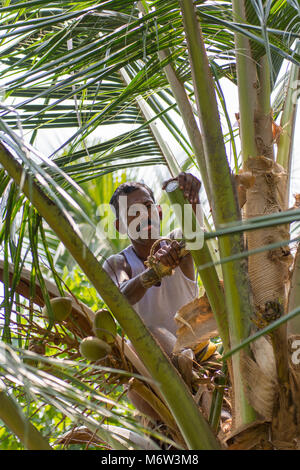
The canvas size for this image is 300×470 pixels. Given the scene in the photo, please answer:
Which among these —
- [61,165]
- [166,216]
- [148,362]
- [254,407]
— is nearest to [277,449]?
[254,407]

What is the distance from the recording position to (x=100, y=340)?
134cm

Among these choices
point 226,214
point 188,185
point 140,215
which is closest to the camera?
point 226,214

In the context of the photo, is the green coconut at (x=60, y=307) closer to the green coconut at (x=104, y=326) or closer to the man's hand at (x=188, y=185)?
the green coconut at (x=104, y=326)

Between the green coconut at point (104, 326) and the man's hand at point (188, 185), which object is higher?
the man's hand at point (188, 185)

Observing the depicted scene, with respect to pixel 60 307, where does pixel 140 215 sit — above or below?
above

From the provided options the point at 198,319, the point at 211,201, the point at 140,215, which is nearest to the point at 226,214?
the point at 211,201

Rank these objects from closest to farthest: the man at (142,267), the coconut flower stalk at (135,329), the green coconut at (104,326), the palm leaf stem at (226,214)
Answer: the coconut flower stalk at (135,329) < the palm leaf stem at (226,214) < the green coconut at (104,326) < the man at (142,267)

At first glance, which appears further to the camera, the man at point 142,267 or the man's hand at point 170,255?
the man at point 142,267

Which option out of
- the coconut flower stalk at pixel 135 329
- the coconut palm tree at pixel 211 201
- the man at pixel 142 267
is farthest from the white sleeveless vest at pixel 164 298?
the coconut flower stalk at pixel 135 329

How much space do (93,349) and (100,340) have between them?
0.10 ft

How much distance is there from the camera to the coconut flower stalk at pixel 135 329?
1152mm

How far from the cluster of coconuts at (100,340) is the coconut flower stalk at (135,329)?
0.54ft

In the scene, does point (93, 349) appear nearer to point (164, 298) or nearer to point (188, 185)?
point (188, 185)
